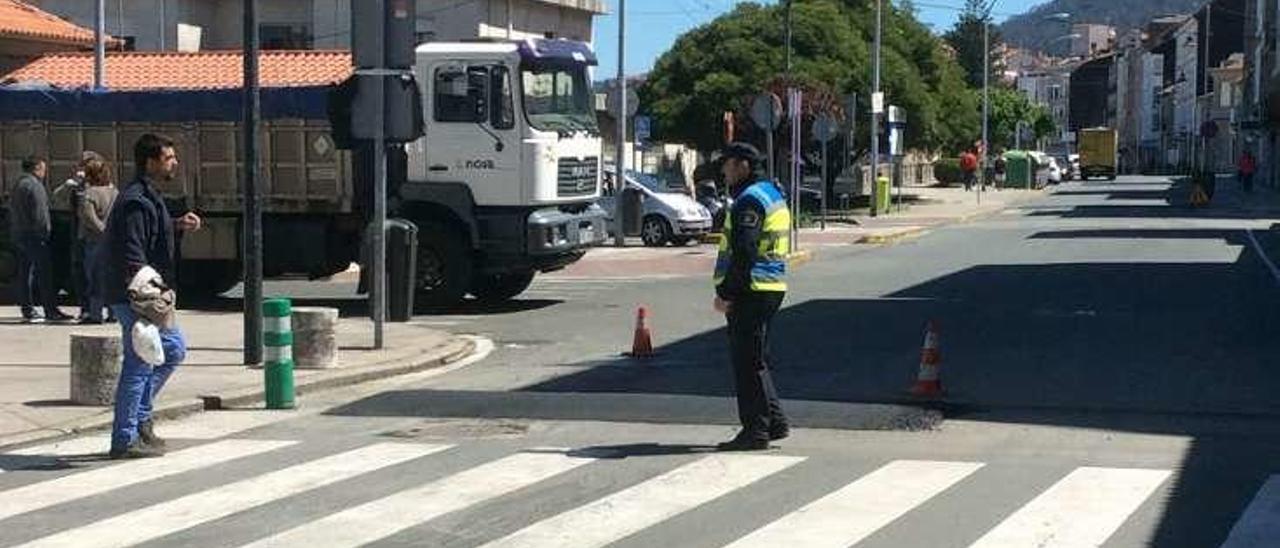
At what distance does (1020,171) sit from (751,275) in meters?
75.4

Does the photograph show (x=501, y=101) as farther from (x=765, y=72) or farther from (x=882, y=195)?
(x=882, y=195)

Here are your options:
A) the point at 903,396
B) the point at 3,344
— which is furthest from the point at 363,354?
the point at 903,396

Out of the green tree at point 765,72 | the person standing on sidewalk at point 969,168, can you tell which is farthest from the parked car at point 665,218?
the person standing on sidewalk at point 969,168

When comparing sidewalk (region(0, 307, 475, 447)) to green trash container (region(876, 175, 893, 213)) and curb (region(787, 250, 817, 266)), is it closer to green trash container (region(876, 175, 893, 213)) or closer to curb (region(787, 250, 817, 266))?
curb (region(787, 250, 817, 266))

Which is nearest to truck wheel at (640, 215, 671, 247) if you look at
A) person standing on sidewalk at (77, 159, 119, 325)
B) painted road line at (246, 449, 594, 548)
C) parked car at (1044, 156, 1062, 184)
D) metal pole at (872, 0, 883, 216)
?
metal pole at (872, 0, 883, 216)

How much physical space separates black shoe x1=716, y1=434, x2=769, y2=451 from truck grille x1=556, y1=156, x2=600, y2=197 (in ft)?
32.8

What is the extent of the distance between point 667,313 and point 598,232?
81.3 inches

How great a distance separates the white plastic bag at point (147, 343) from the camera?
31.5 feet

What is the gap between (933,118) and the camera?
177 ft

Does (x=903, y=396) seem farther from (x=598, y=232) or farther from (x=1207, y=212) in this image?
(x=1207, y=212)

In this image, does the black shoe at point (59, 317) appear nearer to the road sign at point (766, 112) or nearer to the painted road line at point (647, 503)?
the painted road line at point (647, 503)

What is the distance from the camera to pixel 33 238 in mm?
17859

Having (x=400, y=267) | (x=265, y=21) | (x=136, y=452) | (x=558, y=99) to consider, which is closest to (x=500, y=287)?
(x=558, y=99)

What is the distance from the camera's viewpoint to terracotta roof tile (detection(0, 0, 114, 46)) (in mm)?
30000
